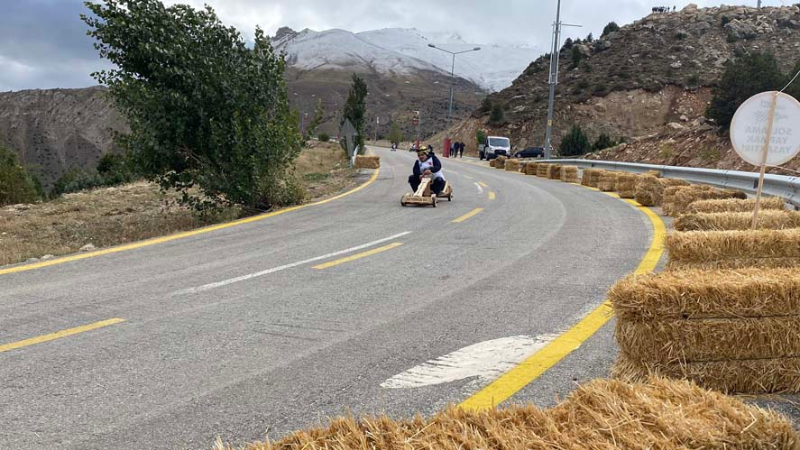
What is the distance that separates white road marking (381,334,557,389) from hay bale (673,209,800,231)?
226 centimetres

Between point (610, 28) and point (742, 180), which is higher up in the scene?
point (610, 28)

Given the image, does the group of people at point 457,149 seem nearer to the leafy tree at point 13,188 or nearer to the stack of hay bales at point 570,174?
the stack of hay bales at point 570,174

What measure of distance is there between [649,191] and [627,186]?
2.66m

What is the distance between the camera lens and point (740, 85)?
107ft

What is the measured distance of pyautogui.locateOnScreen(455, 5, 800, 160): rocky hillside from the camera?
56.1m

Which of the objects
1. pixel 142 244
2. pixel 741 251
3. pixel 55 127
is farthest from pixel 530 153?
pixel 55 127

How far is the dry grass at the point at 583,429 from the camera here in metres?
1.85

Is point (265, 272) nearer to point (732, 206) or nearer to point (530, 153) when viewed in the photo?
point (732, 206)

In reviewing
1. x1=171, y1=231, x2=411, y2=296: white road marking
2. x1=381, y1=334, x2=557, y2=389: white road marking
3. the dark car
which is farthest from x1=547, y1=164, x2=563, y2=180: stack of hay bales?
x1=381, y1=334, x2=557, y2=389: white road marking

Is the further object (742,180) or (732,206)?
(742,180)

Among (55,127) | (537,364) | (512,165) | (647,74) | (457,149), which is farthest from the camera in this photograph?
(55,127)

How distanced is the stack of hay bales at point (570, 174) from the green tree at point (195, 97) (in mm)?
15895

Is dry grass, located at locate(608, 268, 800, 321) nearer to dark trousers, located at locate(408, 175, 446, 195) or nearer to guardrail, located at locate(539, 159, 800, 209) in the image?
guardrail, located at locate(539, 159, 800, 209)

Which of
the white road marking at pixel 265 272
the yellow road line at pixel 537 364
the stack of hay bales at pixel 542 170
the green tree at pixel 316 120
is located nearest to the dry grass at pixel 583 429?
the yellow road line at pixel 537 364
